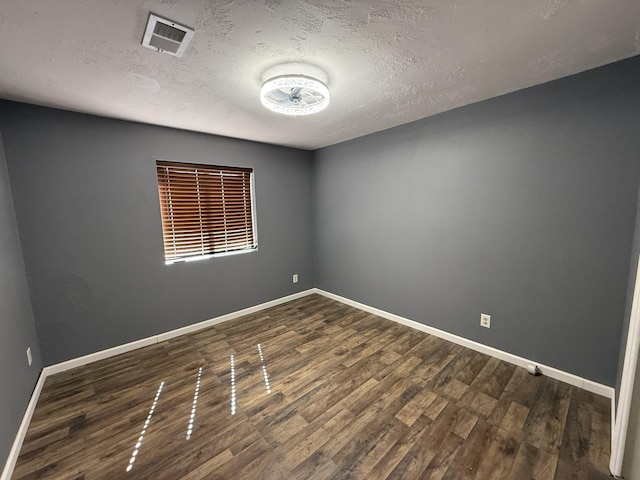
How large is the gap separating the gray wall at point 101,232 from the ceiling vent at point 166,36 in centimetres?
157

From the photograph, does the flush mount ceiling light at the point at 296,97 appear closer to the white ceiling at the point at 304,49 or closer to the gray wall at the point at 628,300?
the white ceiling at the point at 304,49

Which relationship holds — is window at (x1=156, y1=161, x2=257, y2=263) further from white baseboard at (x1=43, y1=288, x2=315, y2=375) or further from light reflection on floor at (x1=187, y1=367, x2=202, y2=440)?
light reflection on floor at (x1=187, y1=367, x2=202, y2=440)

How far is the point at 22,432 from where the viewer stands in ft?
5.34

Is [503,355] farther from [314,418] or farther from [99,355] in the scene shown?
[99,355]

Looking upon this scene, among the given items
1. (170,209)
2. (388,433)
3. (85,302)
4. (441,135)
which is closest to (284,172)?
(170,209)

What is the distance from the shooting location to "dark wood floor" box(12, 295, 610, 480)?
4.68 feet

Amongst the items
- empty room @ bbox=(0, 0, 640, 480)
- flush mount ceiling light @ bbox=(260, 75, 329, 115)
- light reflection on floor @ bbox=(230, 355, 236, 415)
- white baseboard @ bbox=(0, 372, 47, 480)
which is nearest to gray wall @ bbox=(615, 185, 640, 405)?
empty room @ bbox=(0, 0, 640, 480)

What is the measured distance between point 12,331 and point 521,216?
12.9 feet

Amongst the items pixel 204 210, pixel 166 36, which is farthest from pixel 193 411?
pixel 166 36

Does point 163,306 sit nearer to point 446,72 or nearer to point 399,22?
point 399,22

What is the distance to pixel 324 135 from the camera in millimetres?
3209

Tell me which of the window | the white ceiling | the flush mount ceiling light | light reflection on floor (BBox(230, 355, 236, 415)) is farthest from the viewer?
the window

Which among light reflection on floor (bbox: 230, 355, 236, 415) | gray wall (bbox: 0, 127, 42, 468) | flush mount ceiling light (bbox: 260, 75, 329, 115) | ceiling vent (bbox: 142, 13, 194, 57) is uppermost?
ceiling vent (bbox: 142, 13, 194, 57)

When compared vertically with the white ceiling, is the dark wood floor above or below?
below
